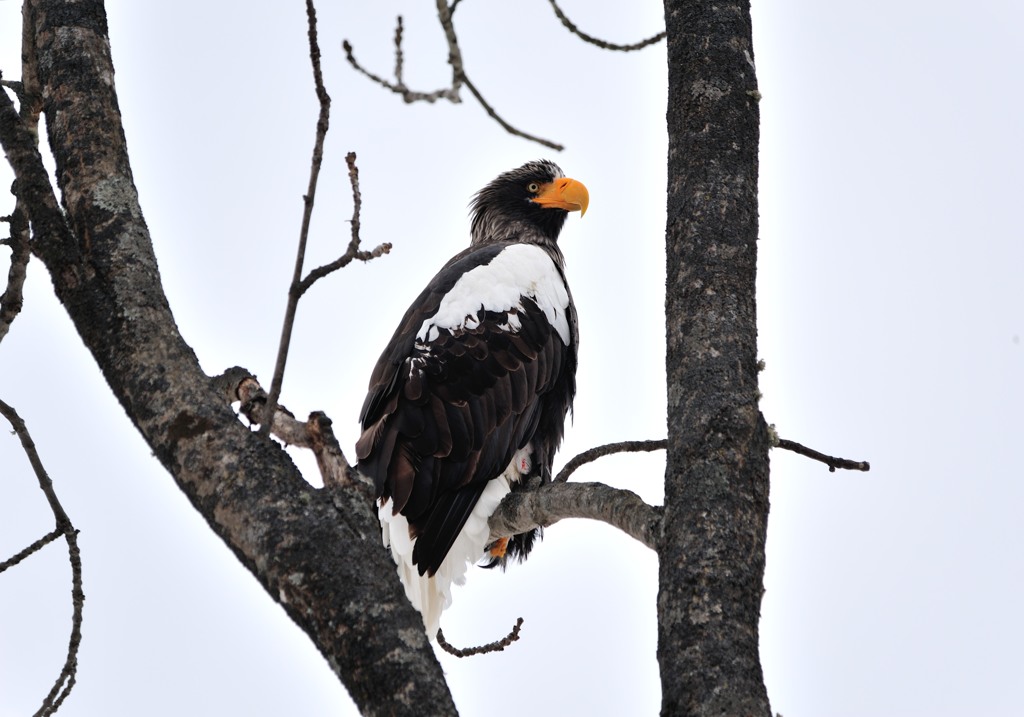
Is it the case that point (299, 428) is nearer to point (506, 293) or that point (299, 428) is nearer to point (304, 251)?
point (304, 251)

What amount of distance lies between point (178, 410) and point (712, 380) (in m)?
1.07

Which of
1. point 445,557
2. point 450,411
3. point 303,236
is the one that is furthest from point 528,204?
point 303,236

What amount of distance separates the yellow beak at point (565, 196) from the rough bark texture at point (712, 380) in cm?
338

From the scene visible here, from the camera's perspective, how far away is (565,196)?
6430mm

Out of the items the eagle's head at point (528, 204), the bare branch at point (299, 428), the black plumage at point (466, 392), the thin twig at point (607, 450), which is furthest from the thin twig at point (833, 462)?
the eagle's head at point (528, 204)

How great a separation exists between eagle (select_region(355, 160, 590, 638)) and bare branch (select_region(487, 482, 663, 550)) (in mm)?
179

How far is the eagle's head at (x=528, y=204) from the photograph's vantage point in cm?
644

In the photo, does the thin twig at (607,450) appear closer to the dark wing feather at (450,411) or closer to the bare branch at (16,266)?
the dark wing feather at (450,411)

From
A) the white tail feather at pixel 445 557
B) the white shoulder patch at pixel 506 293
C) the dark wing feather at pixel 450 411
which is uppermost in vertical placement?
the white shoulder patch at pixel 506 293

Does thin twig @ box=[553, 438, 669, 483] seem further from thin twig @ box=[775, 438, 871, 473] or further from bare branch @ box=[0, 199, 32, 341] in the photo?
bare branch @ box=[0, 199, 32, 341]

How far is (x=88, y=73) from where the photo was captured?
254 centimetres

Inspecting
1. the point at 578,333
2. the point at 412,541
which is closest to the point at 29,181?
the point at 412,541

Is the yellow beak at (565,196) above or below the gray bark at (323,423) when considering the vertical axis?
above

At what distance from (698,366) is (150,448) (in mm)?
1110
